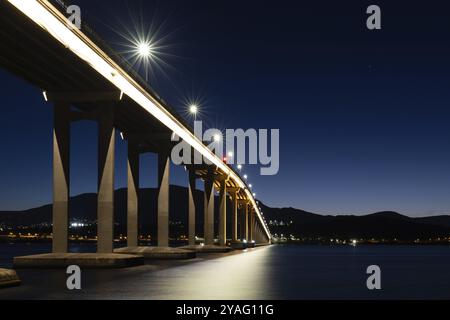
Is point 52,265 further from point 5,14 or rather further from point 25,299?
point 25,299

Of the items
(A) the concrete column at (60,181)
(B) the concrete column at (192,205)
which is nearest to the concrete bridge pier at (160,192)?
(A) the concrete column at (60,181)

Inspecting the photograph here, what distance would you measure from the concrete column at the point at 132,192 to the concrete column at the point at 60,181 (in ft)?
65.2

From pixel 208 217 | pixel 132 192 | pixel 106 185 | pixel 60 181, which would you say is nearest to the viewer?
pixel 60 181

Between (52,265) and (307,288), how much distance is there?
1878 cm

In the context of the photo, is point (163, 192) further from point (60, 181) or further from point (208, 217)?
point (208, 217)

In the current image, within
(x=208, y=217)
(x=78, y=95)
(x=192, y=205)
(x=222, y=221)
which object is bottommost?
(x=222, y=221)

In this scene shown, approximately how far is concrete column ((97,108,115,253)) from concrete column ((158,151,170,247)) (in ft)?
76.3

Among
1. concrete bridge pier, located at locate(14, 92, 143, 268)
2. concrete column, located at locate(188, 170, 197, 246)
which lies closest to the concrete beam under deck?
concrete bridge pier, located at locate(14, 92, 143, 268)

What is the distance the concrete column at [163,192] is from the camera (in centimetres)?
7419

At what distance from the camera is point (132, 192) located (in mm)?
68938

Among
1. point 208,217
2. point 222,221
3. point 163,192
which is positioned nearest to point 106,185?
point 163,192

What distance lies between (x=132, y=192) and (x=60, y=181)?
20530 millimetres

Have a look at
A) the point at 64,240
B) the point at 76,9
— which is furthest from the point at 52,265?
the point at 76,9

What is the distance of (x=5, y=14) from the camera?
35688 mm
